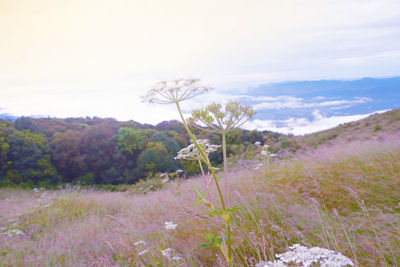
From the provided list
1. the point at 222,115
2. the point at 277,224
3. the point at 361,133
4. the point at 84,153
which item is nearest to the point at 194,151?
the point at 222,115

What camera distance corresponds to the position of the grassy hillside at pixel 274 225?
242 cm

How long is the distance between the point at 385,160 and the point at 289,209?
2706 mm

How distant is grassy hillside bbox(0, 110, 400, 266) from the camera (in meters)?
2.42

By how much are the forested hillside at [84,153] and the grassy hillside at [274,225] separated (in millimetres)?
14062

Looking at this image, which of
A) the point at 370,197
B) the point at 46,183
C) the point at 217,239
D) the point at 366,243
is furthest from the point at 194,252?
the point at 46,183

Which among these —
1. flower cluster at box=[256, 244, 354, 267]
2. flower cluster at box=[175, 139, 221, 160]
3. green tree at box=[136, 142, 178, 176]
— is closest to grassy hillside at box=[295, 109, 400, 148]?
flower cluster at box=[175, 139, 221, 160]

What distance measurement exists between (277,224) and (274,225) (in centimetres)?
84

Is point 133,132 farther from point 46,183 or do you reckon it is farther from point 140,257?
point 140,257

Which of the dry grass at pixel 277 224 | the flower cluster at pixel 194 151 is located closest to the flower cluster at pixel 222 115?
the flower cluster at pixel 194 151

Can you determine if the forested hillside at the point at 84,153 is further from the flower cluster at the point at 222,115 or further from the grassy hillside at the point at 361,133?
the flower cluster at the point at 222,115

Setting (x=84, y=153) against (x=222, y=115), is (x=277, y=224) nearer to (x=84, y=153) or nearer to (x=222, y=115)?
(x=222, y=115)

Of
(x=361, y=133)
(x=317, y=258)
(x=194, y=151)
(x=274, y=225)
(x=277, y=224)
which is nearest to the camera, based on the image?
(x=317, y=258)

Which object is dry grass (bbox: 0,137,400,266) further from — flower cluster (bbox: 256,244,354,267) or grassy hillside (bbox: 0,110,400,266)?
flower cluster (bbox: 256,244,354,267)

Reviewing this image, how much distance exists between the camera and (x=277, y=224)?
3053 mm
